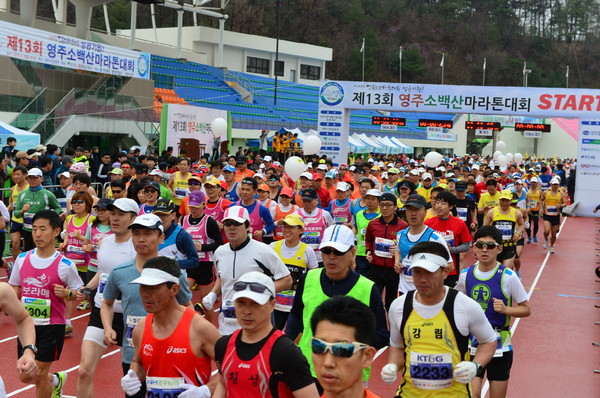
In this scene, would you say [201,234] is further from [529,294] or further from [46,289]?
[529,294]

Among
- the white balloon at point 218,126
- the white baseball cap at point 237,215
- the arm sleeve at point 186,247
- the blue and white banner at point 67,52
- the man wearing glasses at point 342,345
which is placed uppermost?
the blue and white banner at point 67,52

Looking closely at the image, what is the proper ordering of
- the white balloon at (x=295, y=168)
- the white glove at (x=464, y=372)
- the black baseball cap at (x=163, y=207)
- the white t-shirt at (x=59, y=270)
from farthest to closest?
1. the white balloon at (x=295, y=168)
2. the black baseball cap at (x=163, y=207)
3. the white t-shirt at (x=59, y=270)
4. the white glove at (x=464, y=372)

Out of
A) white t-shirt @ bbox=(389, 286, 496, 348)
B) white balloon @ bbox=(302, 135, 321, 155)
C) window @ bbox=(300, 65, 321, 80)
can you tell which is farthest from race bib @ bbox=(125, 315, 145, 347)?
window @ bbox=(300, 65, 321, 80)

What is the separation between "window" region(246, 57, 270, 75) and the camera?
59306 millimetres

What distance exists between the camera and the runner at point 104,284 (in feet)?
21.3

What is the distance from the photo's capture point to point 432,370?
16.2ft

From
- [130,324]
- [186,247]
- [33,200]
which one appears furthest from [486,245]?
[33,200]

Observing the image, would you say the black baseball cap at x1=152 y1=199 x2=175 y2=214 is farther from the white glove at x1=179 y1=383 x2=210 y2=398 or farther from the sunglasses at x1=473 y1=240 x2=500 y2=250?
the white glove at x1=179 y1=383 x2=210 y2=398

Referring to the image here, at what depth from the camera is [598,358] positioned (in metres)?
9.97

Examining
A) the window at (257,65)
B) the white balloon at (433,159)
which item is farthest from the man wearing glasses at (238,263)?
the window at (257,65)

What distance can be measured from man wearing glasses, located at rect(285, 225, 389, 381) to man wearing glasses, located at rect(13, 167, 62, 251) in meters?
7.33

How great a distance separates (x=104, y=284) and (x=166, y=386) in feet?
8.64

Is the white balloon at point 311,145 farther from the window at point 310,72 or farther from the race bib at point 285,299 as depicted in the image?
the window at point 310,72

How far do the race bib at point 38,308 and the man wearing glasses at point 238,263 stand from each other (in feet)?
4.33
